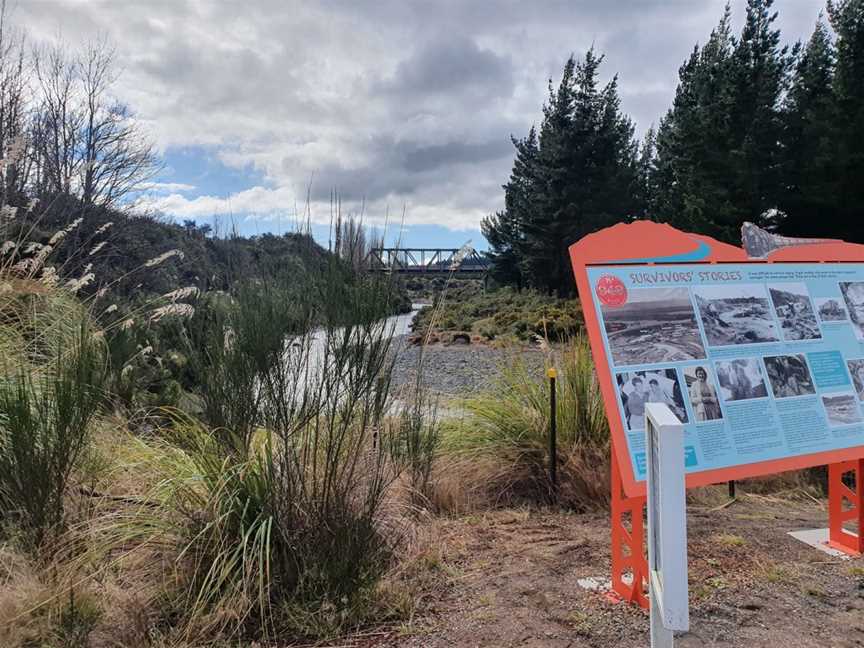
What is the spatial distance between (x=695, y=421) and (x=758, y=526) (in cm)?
160

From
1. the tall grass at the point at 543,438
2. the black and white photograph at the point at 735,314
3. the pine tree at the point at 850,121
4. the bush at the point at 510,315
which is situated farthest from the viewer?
the bush at the point at 510,315

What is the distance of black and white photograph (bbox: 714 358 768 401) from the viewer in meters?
3.28

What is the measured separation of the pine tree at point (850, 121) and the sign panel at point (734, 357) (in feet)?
39.4

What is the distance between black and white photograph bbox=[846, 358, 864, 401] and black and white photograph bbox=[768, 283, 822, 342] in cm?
30

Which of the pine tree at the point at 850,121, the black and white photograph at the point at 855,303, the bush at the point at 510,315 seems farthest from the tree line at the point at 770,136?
the black and white photograph at the point at 855,303

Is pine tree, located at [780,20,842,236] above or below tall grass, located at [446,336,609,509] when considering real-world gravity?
above

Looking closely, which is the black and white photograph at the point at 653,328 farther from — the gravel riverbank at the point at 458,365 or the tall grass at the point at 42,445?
the gravel riverbank at the point at 458,365

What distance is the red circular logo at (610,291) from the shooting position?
10.4 ft

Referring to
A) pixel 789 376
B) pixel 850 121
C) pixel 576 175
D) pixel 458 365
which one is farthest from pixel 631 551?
pixel 576 175

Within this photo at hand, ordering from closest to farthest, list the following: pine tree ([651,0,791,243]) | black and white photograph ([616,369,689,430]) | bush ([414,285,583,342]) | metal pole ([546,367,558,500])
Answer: black and white photograph ([616,369,689,430]), metal pole ([546,367,558,500]), pine tree ([651,0,791,243]), bush ([414,285,583,342])

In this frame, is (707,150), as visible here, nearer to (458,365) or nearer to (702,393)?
(458,365)

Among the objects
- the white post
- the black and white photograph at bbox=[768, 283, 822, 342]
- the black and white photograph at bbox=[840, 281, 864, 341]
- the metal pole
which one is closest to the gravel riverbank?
the metal pole

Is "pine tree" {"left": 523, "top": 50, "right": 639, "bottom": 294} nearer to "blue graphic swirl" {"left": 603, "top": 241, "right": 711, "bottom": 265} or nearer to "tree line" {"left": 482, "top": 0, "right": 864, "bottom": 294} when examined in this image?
"tree line" {"left": 482, "top": 0, "right": 864, "bottom": 294}

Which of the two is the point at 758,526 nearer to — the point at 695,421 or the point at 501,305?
the point at 695,421
